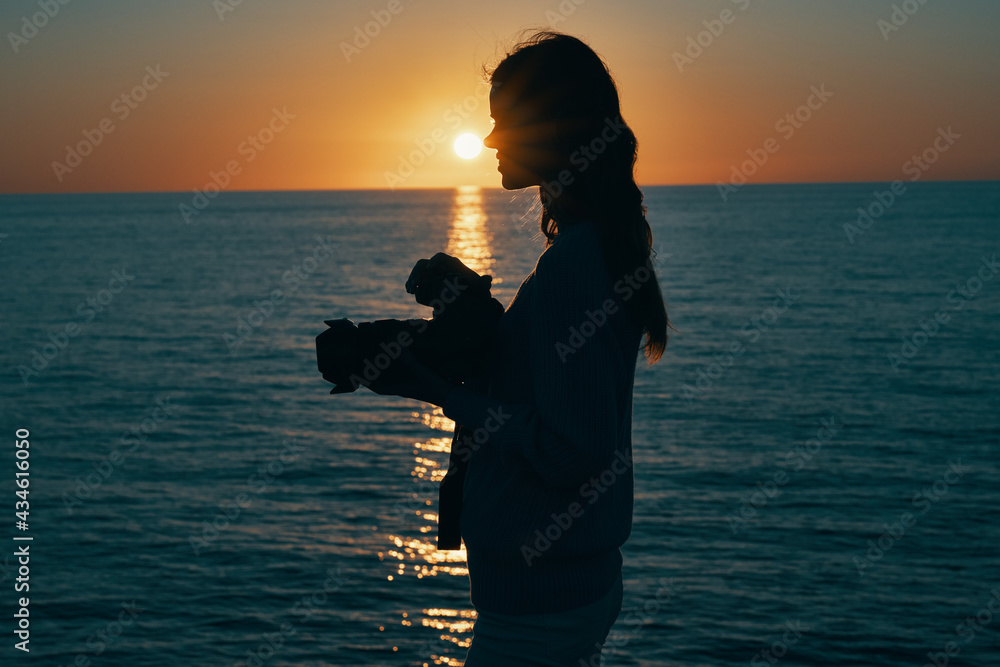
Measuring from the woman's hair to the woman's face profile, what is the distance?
0.01 m

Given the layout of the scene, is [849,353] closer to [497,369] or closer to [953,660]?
[953,660]

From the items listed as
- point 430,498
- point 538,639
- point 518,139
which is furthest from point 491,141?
point 430,498

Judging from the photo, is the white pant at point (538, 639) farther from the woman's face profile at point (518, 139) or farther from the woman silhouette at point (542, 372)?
the woman's face profile at point (518, 139)

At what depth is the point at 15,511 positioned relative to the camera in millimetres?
21281

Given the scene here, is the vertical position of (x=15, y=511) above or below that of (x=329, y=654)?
above

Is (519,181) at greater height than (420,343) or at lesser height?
greater

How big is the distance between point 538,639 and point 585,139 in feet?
4.19

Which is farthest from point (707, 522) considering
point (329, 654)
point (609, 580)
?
point (609, 580)

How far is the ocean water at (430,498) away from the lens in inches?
616

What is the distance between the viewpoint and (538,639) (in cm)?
223

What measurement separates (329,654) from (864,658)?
9157 mm

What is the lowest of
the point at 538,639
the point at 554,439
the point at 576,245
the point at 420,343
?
the point at 538,639

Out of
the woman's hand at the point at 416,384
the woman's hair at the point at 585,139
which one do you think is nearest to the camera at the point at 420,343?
the woman's hand at the point at 416,384

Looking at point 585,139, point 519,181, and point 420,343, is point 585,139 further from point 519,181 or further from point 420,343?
point 420,343
